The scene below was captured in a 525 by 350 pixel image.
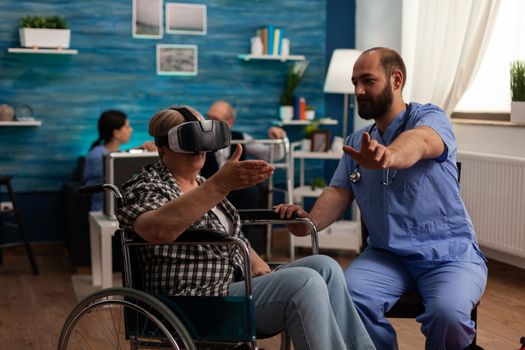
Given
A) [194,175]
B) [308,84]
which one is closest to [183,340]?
[194,175]

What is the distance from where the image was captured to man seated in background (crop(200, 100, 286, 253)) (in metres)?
5.05

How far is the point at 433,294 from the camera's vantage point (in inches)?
94.4

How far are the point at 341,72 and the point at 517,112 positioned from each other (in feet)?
5.05

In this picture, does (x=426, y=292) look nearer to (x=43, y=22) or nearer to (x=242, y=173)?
(x=242, y=173)

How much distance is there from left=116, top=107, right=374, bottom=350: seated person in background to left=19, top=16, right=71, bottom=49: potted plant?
3438 mm

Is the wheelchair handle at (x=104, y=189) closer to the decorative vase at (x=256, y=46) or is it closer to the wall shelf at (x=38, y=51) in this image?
the wall shelf at (x=38, y=51)

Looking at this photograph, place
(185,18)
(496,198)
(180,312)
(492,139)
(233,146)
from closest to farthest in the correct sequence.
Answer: (180,312) → (496,198) → (492,139) → (233,146) → (185,18)

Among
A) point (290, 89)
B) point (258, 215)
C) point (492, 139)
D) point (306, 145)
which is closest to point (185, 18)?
point (290, 89)

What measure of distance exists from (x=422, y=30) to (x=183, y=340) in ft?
12.7

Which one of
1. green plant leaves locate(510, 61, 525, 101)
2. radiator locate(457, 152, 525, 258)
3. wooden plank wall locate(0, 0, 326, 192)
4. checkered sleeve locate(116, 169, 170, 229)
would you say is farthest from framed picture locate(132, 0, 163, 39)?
checkered sleeve locate(116, 169, 170, 229)

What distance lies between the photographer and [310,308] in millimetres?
2076

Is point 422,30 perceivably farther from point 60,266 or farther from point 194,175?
point 194,175

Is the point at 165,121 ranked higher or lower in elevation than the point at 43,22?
lower

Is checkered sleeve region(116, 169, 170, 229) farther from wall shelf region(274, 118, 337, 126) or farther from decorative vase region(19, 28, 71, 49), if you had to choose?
wall shelf region(274, 118, 337, 126)
